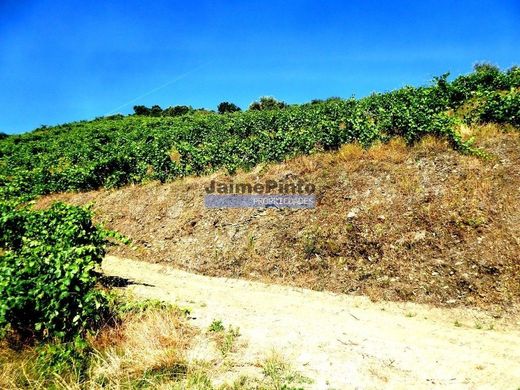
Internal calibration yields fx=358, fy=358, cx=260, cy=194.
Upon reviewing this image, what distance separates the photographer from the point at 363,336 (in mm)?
7172

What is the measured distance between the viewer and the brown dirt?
344 inches

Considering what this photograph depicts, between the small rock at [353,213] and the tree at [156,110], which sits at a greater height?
the tree at [156,110]

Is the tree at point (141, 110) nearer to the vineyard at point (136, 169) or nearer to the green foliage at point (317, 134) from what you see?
the vineyard at point (136, 169)

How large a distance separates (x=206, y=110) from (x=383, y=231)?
5547cm

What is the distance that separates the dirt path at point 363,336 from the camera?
5.68 metres

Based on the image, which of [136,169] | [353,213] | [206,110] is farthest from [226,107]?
[353,213]

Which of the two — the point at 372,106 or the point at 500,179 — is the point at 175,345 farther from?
the point at 372,106

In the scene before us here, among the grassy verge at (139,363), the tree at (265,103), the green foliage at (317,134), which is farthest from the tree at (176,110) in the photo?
the grassy verge at (139,363)

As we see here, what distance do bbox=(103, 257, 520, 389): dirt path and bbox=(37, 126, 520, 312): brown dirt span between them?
0.55m

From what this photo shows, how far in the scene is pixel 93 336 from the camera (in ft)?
20.7

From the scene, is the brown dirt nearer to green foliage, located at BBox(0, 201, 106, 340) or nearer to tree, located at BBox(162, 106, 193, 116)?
green foliage, located at BBox(0, 201, 106, 340)

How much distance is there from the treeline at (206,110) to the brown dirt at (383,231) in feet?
136

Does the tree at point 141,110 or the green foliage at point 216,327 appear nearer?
the green foliage at point 216,327

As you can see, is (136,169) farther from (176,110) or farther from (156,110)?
(156,110)
